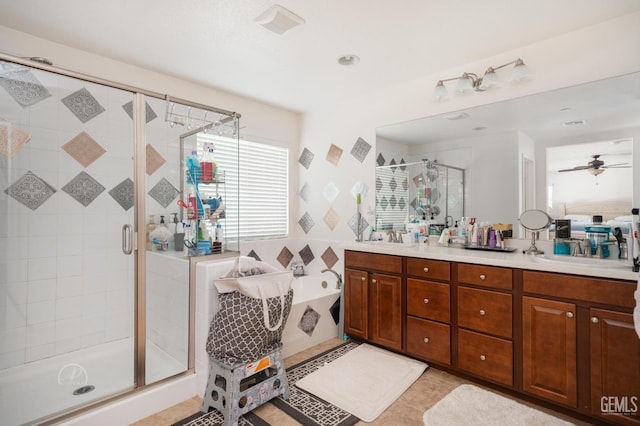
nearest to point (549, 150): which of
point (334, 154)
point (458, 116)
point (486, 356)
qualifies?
point (458, 116)

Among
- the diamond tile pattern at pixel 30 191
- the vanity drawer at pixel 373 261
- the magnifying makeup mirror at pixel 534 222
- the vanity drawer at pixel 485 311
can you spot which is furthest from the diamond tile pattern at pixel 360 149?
the diamond tile pattern at pixel 30 191

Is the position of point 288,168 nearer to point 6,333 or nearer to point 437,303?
point 437,303

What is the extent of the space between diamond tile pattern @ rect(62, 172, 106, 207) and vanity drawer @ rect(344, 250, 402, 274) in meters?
2.08

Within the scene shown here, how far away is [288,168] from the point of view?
394 cm

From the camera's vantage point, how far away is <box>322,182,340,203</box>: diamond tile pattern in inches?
143

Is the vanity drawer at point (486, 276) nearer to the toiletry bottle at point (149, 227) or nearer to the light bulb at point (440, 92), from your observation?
the light bulb at point (440, 92)

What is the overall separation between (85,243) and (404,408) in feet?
8.27

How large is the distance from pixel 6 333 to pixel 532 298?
3289 mm

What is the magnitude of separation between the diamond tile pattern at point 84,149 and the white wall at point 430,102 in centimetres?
219

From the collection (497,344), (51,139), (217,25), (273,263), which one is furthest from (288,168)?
(497,344)

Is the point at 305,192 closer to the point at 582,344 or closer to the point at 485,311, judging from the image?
the point at 485,311

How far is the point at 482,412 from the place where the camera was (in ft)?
6.18

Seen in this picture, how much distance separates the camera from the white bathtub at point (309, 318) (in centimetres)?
268

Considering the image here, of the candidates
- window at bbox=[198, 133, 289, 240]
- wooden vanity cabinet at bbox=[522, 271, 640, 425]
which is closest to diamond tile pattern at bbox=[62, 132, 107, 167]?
window at bbox=[198, 133, 289, 240]
